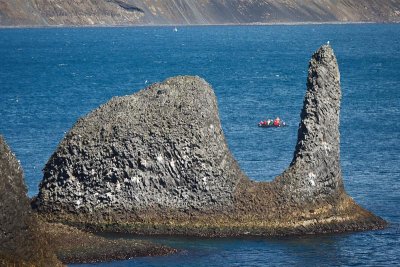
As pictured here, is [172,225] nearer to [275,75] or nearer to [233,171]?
[233,171]

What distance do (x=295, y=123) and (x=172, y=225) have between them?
104 ft

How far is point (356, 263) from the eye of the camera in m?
33.8

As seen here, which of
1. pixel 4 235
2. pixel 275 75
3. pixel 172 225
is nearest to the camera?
pixel 4 235

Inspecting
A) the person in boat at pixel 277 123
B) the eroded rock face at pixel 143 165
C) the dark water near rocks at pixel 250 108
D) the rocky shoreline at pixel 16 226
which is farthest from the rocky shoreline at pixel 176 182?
the person in boat at pixel 277 123

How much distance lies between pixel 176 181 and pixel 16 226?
45.0ft

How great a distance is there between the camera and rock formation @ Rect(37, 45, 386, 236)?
119ft

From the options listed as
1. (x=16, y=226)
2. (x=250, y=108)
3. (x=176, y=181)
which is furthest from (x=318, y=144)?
(x=250, y=108)

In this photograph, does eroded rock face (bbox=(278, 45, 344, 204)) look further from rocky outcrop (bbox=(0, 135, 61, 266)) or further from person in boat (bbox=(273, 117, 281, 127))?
person in boat (bbox=(273, 117, 281, 127))

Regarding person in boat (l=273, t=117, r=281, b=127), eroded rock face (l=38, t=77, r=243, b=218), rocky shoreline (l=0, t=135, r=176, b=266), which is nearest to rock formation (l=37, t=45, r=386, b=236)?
eroded rock face (l=38, t=77, r=243, b=218)

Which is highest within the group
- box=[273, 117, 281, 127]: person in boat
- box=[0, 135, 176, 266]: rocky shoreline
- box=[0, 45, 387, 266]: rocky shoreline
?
box=[273, 117, 281, 127]: person in boat

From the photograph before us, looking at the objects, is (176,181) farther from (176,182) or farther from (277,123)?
(277,123)

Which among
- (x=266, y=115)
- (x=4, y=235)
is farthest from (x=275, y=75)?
(x=4, y=235)

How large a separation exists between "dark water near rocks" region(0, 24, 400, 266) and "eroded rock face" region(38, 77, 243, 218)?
190 centimetres

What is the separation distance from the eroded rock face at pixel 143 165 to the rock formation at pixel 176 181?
1.2 inches
